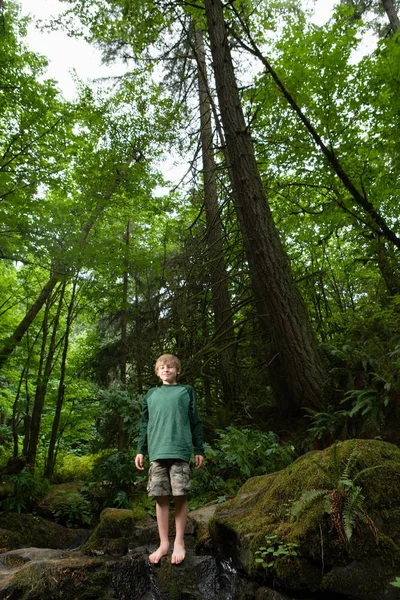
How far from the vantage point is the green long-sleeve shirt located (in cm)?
299

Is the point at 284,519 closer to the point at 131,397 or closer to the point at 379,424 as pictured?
the point at 379,424

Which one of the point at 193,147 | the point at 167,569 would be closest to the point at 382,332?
the point at 167,569

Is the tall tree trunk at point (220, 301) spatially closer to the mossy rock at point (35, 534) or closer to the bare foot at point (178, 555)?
the mossy rock at point (35, 534)

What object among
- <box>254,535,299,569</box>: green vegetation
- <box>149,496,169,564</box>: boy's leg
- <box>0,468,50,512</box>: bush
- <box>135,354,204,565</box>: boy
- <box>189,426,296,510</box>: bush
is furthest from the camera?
<box>0,468,50,512</box>: bush

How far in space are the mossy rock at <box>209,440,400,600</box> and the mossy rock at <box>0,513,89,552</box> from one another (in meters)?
3.16

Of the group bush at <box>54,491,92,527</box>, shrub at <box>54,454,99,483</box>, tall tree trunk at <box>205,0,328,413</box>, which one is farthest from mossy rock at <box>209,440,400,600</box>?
shrub at <box>54,454,99,483</box>

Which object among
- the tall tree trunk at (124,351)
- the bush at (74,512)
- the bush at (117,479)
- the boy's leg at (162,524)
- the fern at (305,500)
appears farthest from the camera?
the tall tree trunk at (124,351)

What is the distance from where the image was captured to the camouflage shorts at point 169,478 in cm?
292

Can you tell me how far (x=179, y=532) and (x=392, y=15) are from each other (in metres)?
15.2

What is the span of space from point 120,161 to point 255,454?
8.32m

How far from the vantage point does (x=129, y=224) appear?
1430cm

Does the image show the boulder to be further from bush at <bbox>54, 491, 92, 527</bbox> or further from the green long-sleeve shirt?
bush at <bbox>54, 491, 92, 527</bbox>

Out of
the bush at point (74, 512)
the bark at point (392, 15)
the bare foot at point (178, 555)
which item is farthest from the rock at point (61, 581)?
the bark at point (392, 15)

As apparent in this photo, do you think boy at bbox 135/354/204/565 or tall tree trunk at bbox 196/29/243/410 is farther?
tall tree trunk at bbox 196/29/243/410
